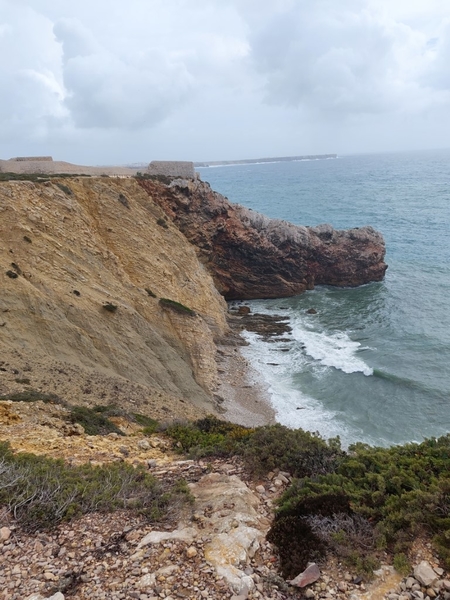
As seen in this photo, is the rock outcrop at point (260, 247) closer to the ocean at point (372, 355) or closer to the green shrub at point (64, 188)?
the ocean at point (372, 355)

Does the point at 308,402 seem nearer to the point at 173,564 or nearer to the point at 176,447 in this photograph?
the point at 176,447

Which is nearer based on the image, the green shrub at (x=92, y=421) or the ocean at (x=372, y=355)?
the green shrub at (x=92, y=421)

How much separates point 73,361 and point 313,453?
15124 mm

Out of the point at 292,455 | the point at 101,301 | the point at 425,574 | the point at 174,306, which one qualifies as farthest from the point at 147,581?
the point at 174,306

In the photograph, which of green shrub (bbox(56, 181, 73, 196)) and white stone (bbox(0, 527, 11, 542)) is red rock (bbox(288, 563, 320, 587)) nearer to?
white stone (bbox(0, 527, 11, 542))

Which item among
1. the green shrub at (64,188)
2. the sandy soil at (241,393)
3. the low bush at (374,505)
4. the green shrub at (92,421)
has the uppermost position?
the green shrub at (64,188)

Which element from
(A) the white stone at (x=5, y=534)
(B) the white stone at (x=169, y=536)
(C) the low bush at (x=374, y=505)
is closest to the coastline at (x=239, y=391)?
(C) the low bush at (x=374, y=505)

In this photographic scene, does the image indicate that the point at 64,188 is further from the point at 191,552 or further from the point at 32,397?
the point at 191,552

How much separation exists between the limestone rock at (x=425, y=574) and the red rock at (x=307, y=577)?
51.7 inches

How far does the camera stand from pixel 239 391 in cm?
2733

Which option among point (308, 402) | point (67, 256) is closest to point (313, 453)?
point (308, 402)

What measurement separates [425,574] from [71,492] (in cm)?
562

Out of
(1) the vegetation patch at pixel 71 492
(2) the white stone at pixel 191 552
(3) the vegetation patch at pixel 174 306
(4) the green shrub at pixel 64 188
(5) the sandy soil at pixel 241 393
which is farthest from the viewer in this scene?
(3) the vegetation patch at pixel 174 306

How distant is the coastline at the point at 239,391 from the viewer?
24.2 m
